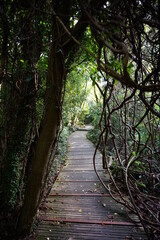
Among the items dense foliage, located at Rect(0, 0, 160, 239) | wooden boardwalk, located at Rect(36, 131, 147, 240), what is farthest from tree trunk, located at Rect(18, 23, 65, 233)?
wooden boardwalk, located at Rect(36, 131, 147, 240)

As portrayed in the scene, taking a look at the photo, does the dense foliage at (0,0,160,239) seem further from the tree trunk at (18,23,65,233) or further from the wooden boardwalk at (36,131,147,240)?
the wooden boardwalk at (36,131,147,240)

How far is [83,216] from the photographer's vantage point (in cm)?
254

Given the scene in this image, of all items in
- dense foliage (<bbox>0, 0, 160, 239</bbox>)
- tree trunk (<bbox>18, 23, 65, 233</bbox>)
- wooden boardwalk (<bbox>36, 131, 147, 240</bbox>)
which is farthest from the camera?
wooden boardwalk (<bbox>36, 131, 147, 240</bbox>)

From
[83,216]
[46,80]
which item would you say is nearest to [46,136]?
[46,80]

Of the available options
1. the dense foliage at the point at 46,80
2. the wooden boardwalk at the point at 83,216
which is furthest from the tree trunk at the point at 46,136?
the wooden boardwalk at the point at 83,216

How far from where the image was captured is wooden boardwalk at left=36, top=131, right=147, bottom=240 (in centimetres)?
215

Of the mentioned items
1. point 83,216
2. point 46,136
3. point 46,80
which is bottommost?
point 83,216

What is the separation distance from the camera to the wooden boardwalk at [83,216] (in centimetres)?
215

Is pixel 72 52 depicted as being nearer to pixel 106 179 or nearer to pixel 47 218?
pixel 47 218

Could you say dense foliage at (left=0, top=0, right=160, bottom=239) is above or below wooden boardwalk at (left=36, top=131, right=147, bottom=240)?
above

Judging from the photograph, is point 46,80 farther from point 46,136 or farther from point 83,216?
point 83,216

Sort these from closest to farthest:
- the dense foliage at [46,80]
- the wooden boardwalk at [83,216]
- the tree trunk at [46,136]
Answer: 1. the dense foliage at [46,80]
2. the tree trunk at [46,136]
3. the wooden boardwalk at [83,216]

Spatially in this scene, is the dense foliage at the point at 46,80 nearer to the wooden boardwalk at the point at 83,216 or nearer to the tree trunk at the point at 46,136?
the tree trunk at the point at 46,136

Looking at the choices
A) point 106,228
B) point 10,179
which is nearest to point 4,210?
point 10,179
